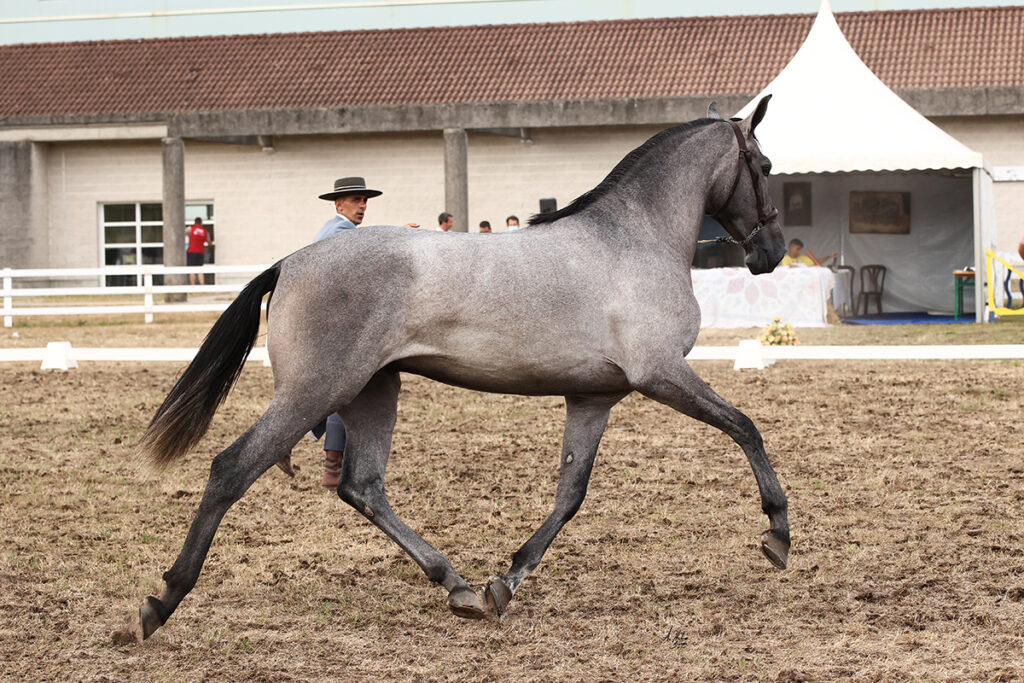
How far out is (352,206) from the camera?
22.5 ft

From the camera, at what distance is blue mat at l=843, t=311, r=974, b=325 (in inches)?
683

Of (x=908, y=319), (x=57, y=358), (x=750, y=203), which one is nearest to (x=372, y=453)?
(x=750, y=203)

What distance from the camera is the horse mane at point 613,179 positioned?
15.3ft

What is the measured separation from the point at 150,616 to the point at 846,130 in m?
14.7

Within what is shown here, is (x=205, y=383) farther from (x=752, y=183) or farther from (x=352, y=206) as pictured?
(x=352, y=206)

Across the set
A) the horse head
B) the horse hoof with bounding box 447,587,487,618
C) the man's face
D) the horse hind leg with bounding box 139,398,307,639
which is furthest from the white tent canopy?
the horse hind leg with bounding box 139,398,307,639

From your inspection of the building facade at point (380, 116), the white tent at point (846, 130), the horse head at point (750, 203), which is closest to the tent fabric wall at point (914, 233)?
the white tent at point (846, 130)

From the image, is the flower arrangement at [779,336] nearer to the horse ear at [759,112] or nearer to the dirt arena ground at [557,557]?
the dirt arena ground at [557,557]

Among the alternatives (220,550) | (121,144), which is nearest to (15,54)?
(121,144)

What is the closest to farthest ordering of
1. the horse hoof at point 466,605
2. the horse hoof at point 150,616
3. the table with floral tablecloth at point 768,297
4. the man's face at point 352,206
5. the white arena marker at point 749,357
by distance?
the horse hoof at point 150,616 < the horse hoof at point 466,605 < the man's face at point 352,206 < the white arena marker at point 749,357 < the table with floral tablecloth at point 768,297

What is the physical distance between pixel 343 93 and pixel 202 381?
23.1 m

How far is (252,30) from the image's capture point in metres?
31.2

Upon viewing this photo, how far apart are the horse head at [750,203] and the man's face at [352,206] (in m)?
2.42

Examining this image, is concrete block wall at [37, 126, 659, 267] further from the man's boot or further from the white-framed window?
the man's boot
